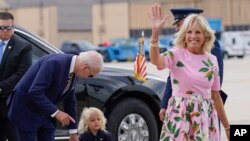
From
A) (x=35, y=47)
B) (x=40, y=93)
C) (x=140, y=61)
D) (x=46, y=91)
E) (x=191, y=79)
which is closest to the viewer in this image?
(x=191, y=79)

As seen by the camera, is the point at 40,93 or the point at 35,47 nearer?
the point at 40,93

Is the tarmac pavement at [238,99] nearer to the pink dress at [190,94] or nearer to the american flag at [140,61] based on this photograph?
the american flag at [140,61]

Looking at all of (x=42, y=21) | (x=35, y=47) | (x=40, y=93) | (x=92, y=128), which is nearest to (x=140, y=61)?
(x=92, y=128)

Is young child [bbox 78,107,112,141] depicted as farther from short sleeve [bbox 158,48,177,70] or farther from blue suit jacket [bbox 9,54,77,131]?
short sleeve [bbox 158,48,177,70]

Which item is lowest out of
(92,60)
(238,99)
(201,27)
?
(238,99)

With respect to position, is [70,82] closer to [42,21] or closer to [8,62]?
[8,62]

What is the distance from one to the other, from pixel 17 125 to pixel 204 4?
61.7m

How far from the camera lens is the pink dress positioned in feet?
19.6

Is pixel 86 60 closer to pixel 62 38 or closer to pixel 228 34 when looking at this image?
pixel 228 34

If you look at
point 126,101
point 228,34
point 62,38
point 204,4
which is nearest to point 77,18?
point 62,38

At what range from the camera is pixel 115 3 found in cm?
7106

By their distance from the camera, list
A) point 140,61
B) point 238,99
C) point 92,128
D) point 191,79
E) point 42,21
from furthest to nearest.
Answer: point 42,21 → point 238,99 → point 140,61 → point 92,128 → point 191,79

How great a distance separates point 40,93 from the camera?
20.4ft

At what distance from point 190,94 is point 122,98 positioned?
137 inches
